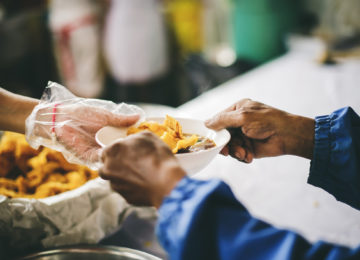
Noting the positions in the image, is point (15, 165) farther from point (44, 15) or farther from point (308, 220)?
point (44, 15)

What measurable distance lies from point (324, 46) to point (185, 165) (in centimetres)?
224

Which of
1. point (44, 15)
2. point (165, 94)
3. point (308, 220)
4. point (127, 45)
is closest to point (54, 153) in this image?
point (308, 220)

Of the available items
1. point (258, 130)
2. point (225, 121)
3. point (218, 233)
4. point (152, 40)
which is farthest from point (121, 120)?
point (152, 40)

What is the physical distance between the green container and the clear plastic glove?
7.69 feet

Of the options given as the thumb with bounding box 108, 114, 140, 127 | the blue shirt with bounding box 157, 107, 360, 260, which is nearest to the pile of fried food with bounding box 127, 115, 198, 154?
the thumb with bounding box 108, 114, 140, 127

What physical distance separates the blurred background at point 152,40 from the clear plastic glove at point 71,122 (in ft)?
5.65

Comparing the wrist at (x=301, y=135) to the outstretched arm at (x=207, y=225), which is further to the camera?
the wrist at (x=301, y=135)

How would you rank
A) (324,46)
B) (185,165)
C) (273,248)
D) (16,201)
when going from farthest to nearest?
(324,46) → (16,201) → (185,165) → (273,248)

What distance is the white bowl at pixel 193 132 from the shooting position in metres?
0.79

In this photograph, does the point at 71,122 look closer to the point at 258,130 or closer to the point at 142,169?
the point at 142,169

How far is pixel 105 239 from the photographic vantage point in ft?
3.52

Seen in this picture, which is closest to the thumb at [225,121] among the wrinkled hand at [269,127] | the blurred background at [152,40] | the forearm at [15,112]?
the wrinkled hand at [269,127]

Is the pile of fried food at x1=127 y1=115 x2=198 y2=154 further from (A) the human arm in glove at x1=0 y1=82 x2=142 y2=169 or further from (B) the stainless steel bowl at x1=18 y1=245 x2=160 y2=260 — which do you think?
(B) the stainless steel bowl at x1=18 y1=245 x2=160 y2=260

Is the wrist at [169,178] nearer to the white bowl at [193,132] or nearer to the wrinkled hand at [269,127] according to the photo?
the white bowl at [193,132]
